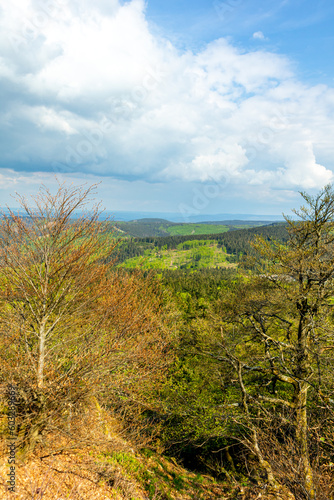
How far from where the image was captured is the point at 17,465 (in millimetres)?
7184

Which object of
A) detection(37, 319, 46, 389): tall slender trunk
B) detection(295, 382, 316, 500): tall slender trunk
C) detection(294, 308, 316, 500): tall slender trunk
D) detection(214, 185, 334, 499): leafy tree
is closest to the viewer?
detection(295, 382, 316, 500): tall slender trunk

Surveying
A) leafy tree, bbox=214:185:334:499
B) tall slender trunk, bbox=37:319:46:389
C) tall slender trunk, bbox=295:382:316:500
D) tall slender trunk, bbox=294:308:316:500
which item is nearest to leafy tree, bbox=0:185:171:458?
tall slender trunk, bbox=37:319:46:389

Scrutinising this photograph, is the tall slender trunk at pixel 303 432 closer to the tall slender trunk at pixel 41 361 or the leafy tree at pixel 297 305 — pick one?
the leafy tree at pixel 297 305

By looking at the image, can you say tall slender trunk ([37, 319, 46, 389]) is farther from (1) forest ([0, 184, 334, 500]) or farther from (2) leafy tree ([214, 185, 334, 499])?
(2) leafy tree ([214, 185, 334, 499])

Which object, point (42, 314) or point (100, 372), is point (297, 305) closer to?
point (100, 372)

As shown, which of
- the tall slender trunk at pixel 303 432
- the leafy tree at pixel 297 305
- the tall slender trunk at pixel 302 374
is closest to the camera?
the tall slender trunk at pixel 303 432

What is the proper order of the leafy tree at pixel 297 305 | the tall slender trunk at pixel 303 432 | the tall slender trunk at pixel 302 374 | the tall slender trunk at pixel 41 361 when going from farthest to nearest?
the leafy tree at pixel 297 305
the tall slender trunk at pixel 302 374
the tall slender trunk at pixel 41 361
the tall slender trunk at pixel 303 432

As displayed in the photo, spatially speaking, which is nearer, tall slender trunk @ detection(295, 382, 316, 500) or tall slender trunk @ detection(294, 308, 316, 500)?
tall slender trunk @ detection(295, 382, 316, 500)

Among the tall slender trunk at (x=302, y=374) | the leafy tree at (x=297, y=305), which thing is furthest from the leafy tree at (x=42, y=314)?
the tall slender trunk at (x=302, y=374)

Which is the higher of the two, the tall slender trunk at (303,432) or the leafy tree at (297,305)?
the leafy tree at (297,305)

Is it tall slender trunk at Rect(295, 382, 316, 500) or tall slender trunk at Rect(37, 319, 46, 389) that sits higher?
tall slender trunk at Rect(37, 319, 46, 389)

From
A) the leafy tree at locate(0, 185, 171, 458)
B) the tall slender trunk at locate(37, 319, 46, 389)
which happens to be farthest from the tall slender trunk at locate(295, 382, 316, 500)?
the tall slender trunk at locate(37, 319, 46, 389)

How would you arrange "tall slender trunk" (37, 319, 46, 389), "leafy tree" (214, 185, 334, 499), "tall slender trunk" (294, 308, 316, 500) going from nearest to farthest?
"tall slender trunk" (37, 319, 46, 389) < "tall slender trunk" (294, 308, 316, 500) < "leafy tree" (214, 185, 334, 499)

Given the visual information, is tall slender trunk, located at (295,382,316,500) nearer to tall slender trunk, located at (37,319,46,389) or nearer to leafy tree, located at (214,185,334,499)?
leafy tree, located at (214,185,334,499)
